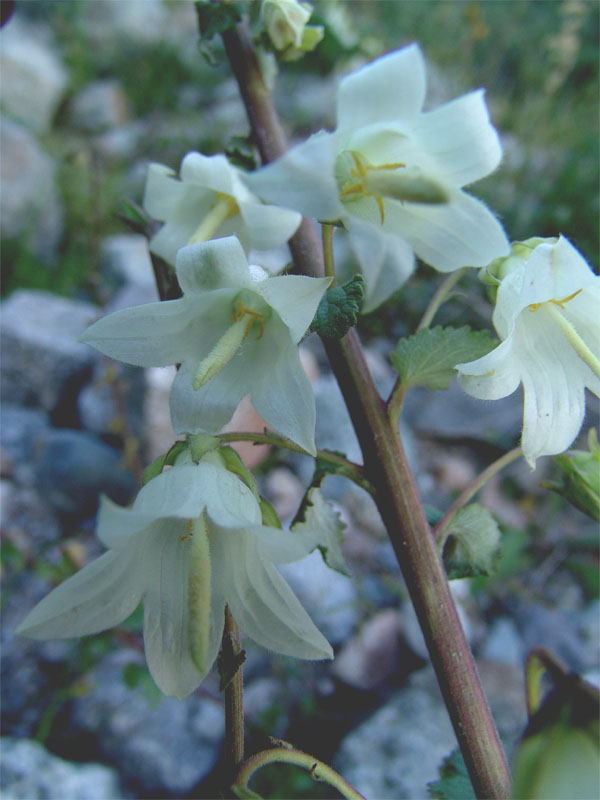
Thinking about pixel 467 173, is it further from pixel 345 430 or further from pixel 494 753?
pixel 345 430

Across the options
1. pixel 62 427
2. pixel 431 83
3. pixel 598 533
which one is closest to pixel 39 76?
pixel 431 83

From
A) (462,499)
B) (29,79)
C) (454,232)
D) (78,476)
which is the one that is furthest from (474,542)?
(29,79)

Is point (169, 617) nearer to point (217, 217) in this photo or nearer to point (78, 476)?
point (217, 217)

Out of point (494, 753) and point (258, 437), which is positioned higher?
point (258, 437)

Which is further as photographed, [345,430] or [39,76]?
[39,76]

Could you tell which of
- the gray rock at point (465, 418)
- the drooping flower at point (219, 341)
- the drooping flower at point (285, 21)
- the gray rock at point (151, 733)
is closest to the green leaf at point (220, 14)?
the drooping flower at point (285, 21)

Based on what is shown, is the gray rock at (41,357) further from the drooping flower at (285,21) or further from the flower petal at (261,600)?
the flower petal at (261,600)
